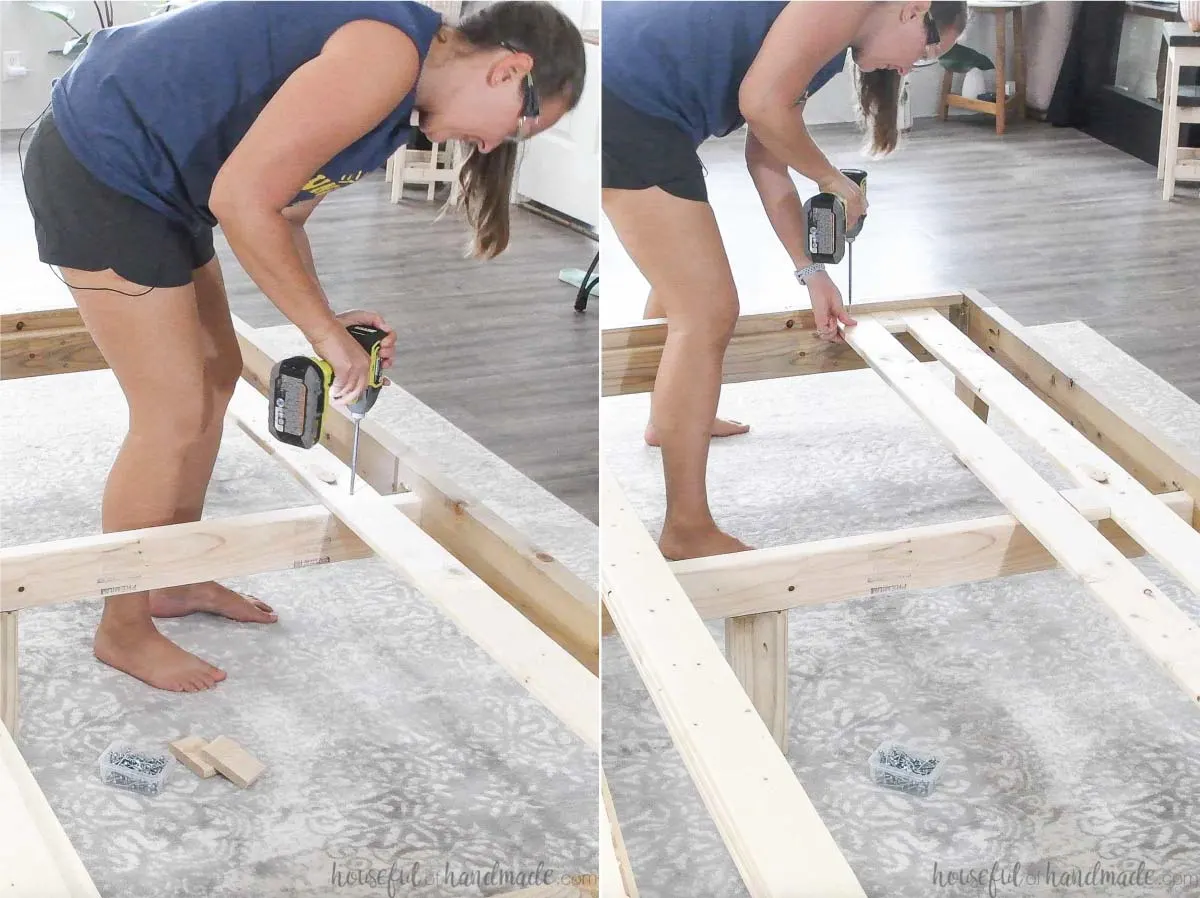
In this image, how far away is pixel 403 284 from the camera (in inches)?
63.8

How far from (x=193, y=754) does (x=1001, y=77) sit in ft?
4.49

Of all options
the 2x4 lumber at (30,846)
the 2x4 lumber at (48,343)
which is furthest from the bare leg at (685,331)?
the 2x4 lumber at (30,846)

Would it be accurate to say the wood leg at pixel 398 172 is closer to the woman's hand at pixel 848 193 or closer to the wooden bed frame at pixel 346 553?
the wooden bed frame at pixel 346 553

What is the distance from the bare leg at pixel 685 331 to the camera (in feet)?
5.33

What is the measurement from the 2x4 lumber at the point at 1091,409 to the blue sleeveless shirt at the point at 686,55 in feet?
1.43

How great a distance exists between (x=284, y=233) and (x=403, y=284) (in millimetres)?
165

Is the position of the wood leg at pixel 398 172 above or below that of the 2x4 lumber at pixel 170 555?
above

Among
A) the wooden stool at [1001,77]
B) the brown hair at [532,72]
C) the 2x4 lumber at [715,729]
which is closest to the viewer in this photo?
the 2x4 lumber at [715,729]

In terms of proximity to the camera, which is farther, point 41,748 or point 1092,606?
point 1092,606

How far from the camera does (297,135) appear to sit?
58.1 inches

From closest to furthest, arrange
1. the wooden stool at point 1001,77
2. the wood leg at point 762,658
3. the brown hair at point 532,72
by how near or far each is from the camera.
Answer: the brown hair at point 532,72, the wooden stool at point 1001,77, the wood leg at point 762,658

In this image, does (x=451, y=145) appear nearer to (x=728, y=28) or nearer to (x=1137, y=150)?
(x=728, y=28)

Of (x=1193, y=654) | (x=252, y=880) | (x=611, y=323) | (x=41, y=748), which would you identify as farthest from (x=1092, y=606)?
(x=41, y=748)

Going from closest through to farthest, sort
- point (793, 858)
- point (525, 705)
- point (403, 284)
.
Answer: point (793, 858) → point (403, 284) → point (525, 705)
